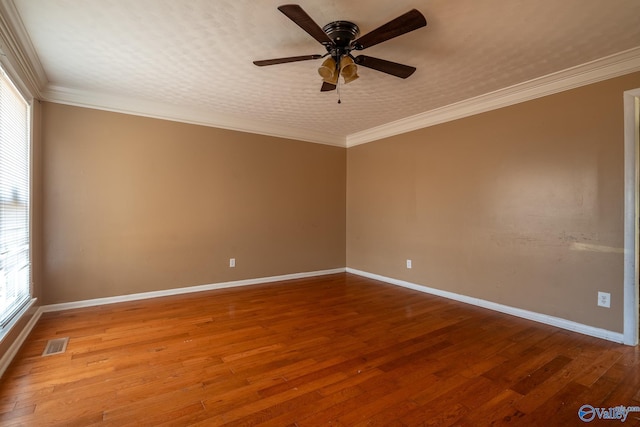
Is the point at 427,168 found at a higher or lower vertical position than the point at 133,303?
higher

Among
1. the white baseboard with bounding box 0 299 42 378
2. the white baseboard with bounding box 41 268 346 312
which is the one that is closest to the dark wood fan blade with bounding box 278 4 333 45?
the white baseboard with bounding box 0 299 42 378

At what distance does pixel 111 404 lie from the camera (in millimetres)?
1703

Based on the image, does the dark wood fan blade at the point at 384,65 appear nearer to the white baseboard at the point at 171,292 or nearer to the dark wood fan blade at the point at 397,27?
the dark wood fan blade at the point at 397,27

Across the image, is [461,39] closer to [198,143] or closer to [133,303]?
[198,143]

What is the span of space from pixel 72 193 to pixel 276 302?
2541 millimetres

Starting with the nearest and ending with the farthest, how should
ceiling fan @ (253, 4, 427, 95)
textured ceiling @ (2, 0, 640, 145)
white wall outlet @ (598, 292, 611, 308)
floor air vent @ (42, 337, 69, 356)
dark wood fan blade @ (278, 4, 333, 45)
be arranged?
dark wood fan blade @ (278, 4, 333, 45), ceiling fan @ (253, 4, 427, 95), textured ceiling @ (2, 0, 640, 145), floor air vent @ (42, 337, 69, 356), white wall outlet @ (598, 292, 611, 308)

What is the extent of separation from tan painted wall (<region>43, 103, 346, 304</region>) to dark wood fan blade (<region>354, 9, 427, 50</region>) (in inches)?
109

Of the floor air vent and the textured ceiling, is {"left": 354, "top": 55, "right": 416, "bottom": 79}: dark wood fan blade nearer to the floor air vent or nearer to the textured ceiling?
the textured ceiling

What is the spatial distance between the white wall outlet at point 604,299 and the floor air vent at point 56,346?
4.41 metres

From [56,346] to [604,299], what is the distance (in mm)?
4536

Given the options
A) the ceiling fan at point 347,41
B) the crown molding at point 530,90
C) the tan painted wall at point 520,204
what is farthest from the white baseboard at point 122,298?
the ceiling fan at point 347,41

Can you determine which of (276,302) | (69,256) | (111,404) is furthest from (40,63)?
(276,302)

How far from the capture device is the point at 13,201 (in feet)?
8.04

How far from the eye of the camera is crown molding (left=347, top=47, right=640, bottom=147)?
2.53 m
